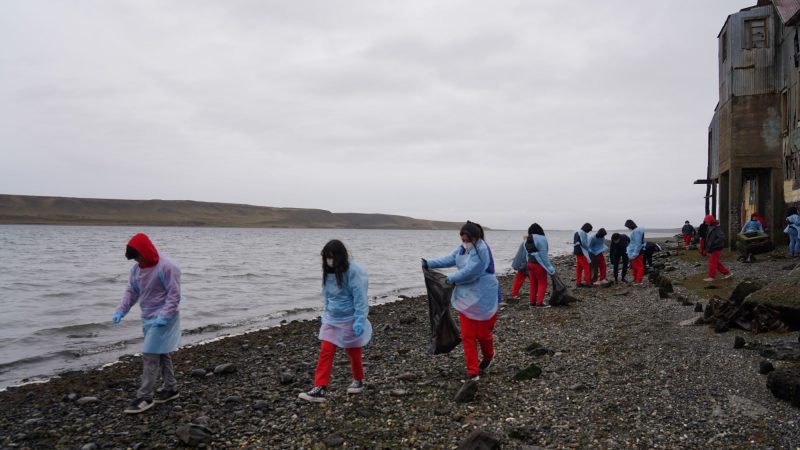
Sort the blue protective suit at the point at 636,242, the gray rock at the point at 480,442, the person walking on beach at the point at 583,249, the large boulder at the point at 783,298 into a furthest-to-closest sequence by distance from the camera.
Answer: the blue protective suit at the point at 636,242, the person walking on beach at the point at 583,249, the large boulder at the point at 783,298, the gray rock at the point at 480,442

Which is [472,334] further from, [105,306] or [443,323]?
[105,306]

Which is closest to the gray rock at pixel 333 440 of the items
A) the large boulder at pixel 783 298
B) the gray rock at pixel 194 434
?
the gray rock at pixel 194 434

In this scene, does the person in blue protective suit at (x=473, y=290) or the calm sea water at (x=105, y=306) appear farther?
the calm sea water at (x=105, y=306)

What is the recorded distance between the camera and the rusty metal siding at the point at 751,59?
21969mm

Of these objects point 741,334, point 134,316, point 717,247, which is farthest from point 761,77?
point 134,316

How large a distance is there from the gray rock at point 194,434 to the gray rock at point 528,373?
13.0 feet

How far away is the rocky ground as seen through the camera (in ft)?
17.8

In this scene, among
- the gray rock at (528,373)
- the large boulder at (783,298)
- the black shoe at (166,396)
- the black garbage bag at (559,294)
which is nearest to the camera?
the gray rock at (528,373)

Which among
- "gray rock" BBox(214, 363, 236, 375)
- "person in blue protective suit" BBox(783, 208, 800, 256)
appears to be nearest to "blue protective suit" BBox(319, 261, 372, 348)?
"gray rock" BBox(214, 363, 236, 375)

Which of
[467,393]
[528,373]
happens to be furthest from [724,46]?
[467,393]

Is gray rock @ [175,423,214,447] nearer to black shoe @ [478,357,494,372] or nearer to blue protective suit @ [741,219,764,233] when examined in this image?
black shoe @ [478,357,494,372]

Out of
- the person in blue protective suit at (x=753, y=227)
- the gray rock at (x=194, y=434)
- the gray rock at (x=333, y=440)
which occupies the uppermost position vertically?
the person in blue protective suit at (x=753, y=227)

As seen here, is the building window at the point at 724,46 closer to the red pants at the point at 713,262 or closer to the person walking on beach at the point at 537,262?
the red pants at the point at 713,262

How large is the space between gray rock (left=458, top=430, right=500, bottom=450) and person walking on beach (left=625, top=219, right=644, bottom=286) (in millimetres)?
12955
